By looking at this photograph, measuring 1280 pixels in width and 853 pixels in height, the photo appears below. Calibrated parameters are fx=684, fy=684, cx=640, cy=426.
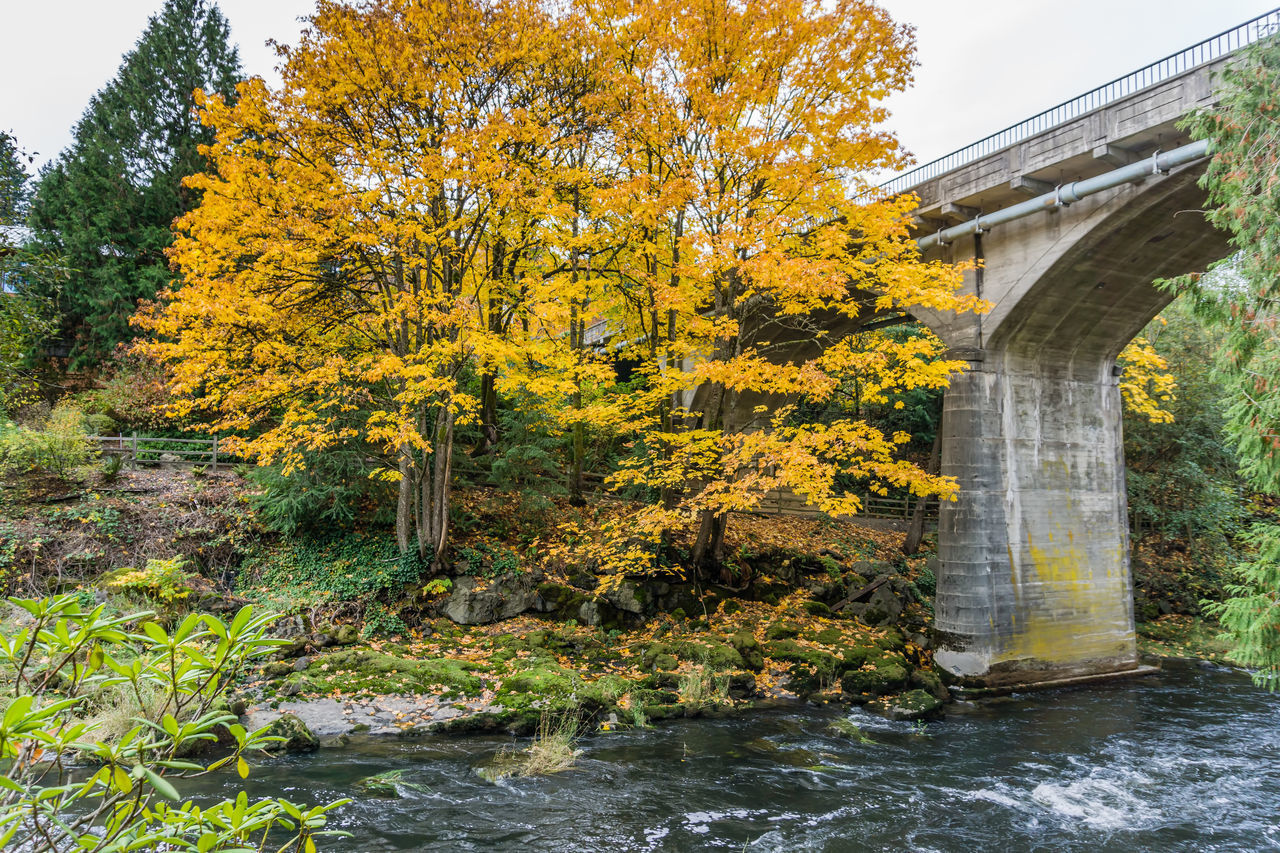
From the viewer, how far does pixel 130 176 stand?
20.6 metres

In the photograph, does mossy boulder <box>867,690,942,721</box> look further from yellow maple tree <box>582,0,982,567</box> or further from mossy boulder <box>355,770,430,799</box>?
mossy boulder <box>355,770,430,799</box>

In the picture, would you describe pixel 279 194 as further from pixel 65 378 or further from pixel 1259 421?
pixel 65 378

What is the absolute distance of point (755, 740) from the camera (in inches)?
352

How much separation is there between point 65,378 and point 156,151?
7.43m

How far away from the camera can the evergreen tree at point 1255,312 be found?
6.49m

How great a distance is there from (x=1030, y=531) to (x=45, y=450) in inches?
740

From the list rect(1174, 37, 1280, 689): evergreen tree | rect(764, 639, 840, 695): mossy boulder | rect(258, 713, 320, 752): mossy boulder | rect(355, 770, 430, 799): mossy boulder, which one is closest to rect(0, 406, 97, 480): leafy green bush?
rect(258, 713, 320, 752): mossy boulder

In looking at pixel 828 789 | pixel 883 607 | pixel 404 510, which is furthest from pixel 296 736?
pixel 883 607

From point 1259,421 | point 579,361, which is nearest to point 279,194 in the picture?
point 579,361

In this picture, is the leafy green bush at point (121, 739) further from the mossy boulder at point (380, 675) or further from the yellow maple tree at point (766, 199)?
the yellow maple tree at point (766, 199)

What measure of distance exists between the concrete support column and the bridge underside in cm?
3

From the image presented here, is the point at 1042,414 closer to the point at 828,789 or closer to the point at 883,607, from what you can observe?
the point at 883,607

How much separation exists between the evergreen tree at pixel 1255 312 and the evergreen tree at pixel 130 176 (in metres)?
22.8

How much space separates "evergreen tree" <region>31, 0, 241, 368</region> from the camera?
63.6 ft
